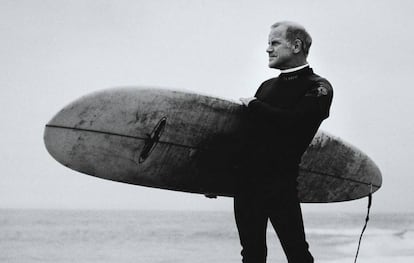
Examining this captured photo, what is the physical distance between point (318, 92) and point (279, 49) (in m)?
0.25

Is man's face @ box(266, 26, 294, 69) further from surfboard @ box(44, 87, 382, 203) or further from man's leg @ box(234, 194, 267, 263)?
man's leg @ box(234, 194, 267, 263)

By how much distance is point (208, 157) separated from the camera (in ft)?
7.65

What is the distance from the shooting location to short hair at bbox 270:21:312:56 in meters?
2.02

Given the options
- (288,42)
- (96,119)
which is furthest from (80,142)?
(288,42)

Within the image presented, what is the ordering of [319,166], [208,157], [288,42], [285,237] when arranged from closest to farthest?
1. [285,237]
2. [288,42]
3. [208,157]
4. [319,166]

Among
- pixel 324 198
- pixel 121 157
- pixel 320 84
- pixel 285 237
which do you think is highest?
pixel 320 84

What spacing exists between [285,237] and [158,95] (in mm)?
844

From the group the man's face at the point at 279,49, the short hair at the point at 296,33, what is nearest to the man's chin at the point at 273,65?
the man's face at the point at 279,49

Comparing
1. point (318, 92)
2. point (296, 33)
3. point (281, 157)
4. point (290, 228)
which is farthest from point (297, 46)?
point (290, 228)

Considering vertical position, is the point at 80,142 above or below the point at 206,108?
below

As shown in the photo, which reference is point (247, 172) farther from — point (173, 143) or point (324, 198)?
point (324, 198)

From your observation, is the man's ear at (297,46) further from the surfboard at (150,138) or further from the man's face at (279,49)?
the surfboard at (150,138)

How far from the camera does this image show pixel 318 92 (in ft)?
6.21

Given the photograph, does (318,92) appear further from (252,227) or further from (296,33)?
(252,227)
